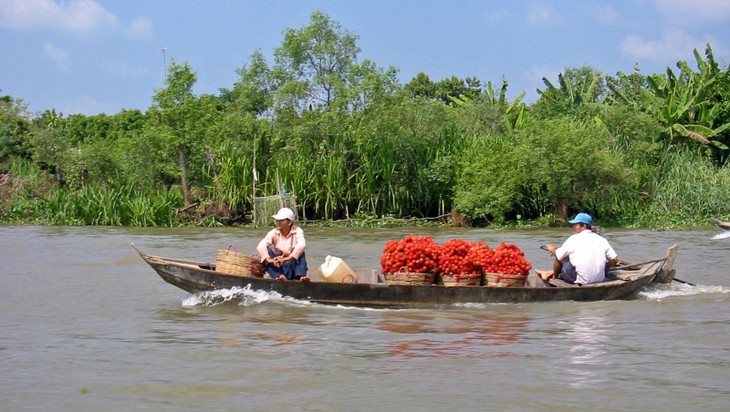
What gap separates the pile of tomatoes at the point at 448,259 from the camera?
10.6 metres

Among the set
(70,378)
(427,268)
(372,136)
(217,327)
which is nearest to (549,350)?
(427,268)

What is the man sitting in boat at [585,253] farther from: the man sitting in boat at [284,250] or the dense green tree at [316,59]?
the dense green tree at [316,59]

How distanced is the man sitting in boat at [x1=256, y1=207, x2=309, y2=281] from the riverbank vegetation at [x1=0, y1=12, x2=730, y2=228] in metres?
12.9

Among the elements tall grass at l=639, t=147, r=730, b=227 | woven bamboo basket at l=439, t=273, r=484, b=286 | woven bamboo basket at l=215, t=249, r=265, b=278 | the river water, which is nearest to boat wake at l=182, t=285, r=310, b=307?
the river water

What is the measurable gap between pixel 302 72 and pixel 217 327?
57.0ft

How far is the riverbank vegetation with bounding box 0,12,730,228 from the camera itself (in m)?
24.6

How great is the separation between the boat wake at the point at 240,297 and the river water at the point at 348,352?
0.02 metres

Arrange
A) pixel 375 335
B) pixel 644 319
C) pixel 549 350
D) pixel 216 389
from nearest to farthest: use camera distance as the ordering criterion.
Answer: pixel 216 389, pixel 549 350, pixel 375 335, pixel 644 319

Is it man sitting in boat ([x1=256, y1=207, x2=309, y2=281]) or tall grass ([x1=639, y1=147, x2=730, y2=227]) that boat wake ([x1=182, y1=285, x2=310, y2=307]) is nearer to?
man sitting in boat ([x1=256, y1=207, x2=309, y2=281])

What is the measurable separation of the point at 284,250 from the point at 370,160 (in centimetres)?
1535

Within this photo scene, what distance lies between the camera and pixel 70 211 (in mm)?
26234

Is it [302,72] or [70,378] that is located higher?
[302,72]

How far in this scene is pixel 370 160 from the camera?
85.0 feet

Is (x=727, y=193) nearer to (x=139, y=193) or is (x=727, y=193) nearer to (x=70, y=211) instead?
(x=139, y=193)
